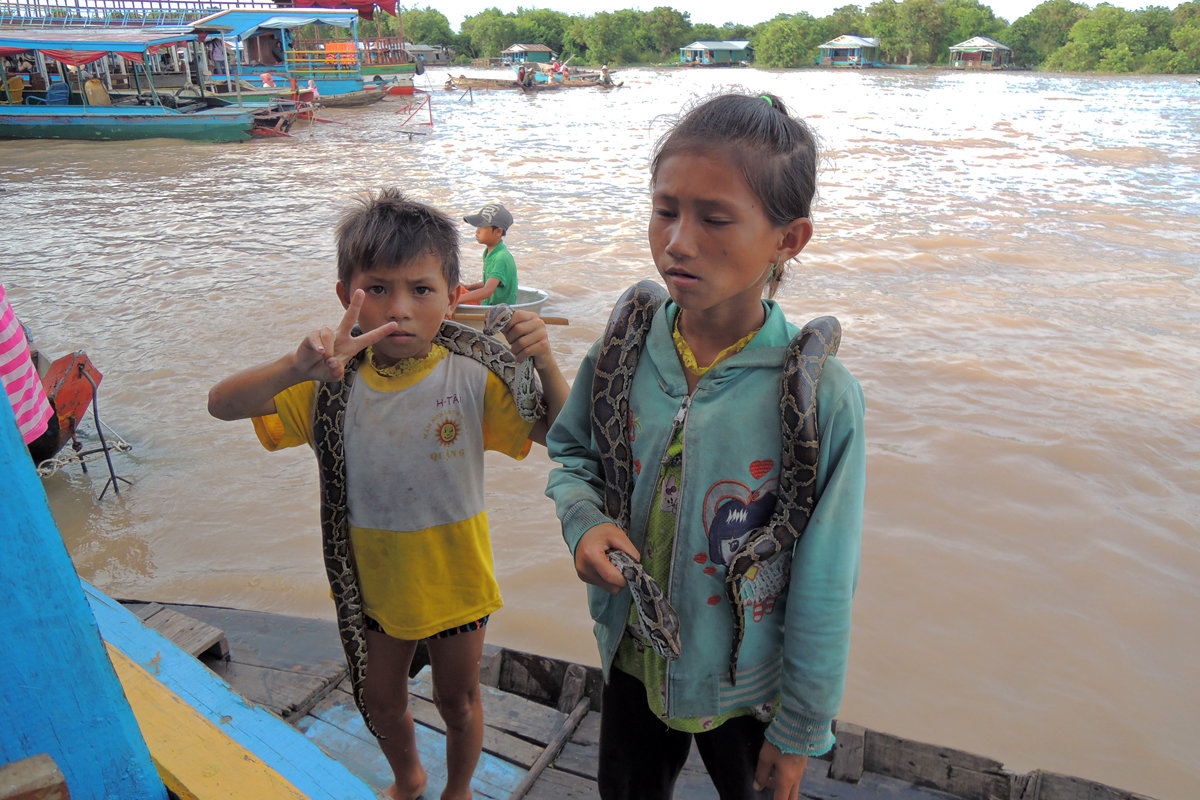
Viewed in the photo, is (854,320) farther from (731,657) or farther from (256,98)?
(256,98)

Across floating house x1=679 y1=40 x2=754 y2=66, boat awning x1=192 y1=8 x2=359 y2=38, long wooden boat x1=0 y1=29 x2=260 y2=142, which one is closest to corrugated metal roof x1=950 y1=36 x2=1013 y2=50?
floating house x1=679 y1=40 x2=754 y2=66

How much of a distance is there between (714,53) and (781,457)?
93.3 metres

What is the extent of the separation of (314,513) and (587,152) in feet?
64.8

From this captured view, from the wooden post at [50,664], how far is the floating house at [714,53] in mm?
91560

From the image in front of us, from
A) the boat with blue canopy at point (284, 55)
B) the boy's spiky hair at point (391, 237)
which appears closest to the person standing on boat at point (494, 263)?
the boy's spiky hair at point (391, 237)

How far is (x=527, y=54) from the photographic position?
7931 centimetres

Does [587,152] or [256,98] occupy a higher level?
[256,98]

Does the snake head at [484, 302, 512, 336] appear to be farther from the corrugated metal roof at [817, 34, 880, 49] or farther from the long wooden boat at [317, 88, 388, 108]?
the corrugated metal roof at [817, 34, 880, 49]

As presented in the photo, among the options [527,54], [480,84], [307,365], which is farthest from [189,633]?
[527,54]

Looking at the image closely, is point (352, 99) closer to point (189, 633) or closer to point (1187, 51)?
point (189, 633)

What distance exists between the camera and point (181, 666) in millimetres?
1789

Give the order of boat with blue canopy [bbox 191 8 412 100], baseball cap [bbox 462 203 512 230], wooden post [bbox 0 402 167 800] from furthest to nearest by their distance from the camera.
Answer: boat with blue canopy [bbox 191 8 412 100] < baseball cap [bbox 462 203 512 230] < wooden post [bbox 0 402 167 800]

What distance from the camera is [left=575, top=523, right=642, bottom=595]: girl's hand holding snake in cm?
160

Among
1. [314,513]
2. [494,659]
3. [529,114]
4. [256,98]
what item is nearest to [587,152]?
[529,114]
